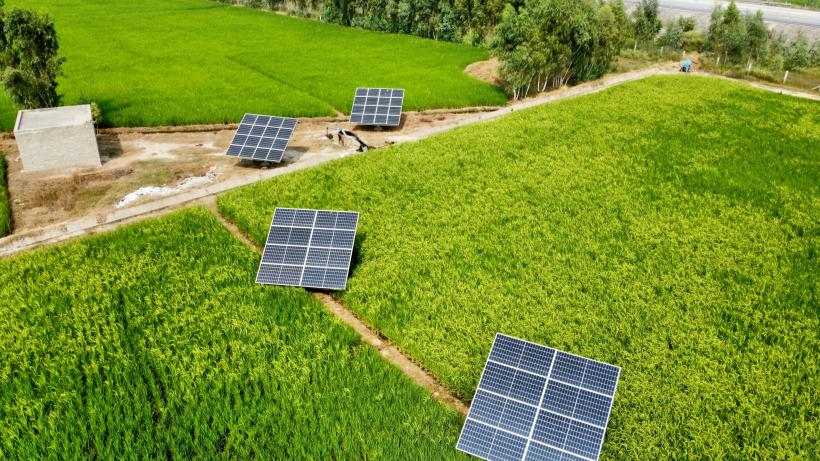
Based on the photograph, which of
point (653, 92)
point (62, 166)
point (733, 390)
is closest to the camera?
point (733, 390)

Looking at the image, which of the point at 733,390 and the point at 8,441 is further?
the point at 733,390

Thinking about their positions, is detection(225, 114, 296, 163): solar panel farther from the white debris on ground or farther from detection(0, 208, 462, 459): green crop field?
detection(0, 208, 462, 459): green crop field

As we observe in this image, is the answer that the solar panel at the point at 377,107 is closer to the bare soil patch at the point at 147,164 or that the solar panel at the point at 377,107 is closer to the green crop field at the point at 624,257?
the bare soil patch at the point at 147,164

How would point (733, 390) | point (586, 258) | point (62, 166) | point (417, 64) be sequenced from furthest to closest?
point (417, 64), point (62, 166), point (586, 258), point (733, 390)

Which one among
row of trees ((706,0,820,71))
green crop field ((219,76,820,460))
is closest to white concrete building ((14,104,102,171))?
green crop field ((219,76,820,460))

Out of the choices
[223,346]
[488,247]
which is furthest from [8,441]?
[488,247]

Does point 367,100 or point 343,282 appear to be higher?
point 367,100

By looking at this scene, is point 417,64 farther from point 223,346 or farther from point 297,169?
point 223,346

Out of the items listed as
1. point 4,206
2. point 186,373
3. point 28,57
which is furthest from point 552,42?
point 186,373
